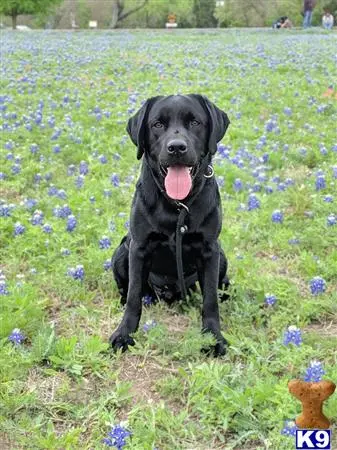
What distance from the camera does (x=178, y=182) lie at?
3209 mm

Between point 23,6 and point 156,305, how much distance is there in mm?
40609

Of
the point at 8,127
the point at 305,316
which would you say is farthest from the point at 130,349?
the point at 8,127

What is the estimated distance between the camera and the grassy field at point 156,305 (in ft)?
9.18

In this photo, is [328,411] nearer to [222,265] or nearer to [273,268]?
[222,265]

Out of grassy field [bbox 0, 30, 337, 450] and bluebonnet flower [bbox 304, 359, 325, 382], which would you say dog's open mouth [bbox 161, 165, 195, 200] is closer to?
grassy field [bbox 0, 30, 337, 450]

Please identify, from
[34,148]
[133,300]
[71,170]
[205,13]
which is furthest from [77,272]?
[205,13]

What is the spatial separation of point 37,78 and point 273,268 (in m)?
9.08

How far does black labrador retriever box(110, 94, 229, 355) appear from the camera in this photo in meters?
3.29

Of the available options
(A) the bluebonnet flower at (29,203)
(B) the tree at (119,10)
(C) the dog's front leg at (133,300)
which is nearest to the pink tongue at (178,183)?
(C) the dog's front leg at (133,300)

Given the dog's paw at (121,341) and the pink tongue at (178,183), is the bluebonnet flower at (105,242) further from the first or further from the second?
the pink tongue at (178,183)

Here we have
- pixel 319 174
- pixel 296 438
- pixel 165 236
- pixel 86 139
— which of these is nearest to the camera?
pixel 296 438

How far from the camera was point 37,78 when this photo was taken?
12273 mm

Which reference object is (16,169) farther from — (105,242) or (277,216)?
(277,216)
